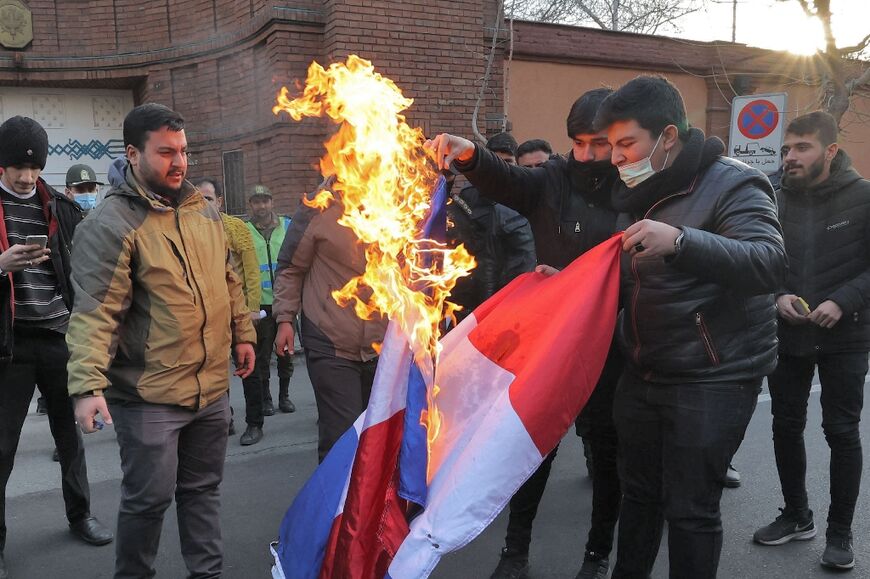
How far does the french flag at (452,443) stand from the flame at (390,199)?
0.12 metres

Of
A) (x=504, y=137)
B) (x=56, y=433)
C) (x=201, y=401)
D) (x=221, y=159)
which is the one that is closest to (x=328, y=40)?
(x=221, y=159)

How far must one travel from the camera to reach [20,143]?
3.81 m

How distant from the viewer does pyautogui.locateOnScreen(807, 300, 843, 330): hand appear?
358cm

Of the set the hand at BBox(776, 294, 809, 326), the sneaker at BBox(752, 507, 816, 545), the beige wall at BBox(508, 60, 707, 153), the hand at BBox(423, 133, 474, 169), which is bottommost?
the sneaker at BBox(752, 507, 816, 545)

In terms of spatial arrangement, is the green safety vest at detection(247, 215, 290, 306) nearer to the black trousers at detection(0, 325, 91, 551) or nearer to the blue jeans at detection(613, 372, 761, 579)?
the black trousers at detection(0, 325, 91, 551)

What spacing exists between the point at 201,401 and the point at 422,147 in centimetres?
140

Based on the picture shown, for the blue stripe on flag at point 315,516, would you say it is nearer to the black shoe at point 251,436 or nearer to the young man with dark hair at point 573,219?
the young man with dark hair at point 573,219

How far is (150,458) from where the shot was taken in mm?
2932

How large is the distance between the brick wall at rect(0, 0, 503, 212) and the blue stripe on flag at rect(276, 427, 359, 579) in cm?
787

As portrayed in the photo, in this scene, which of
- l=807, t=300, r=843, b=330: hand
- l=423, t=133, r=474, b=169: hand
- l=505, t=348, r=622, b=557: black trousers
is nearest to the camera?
l=423, t=133, r=474, b=169: hand

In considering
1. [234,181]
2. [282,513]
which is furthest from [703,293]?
[234,181]

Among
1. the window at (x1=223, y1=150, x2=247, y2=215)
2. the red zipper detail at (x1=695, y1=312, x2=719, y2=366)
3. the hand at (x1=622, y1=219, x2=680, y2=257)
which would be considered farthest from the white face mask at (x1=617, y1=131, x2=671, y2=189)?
the window at (x1=223, y1=150, x2=247, y2=215)

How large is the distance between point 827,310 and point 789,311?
0.18 metres

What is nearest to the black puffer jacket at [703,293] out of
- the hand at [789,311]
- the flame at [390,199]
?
the flame at [390,199]
